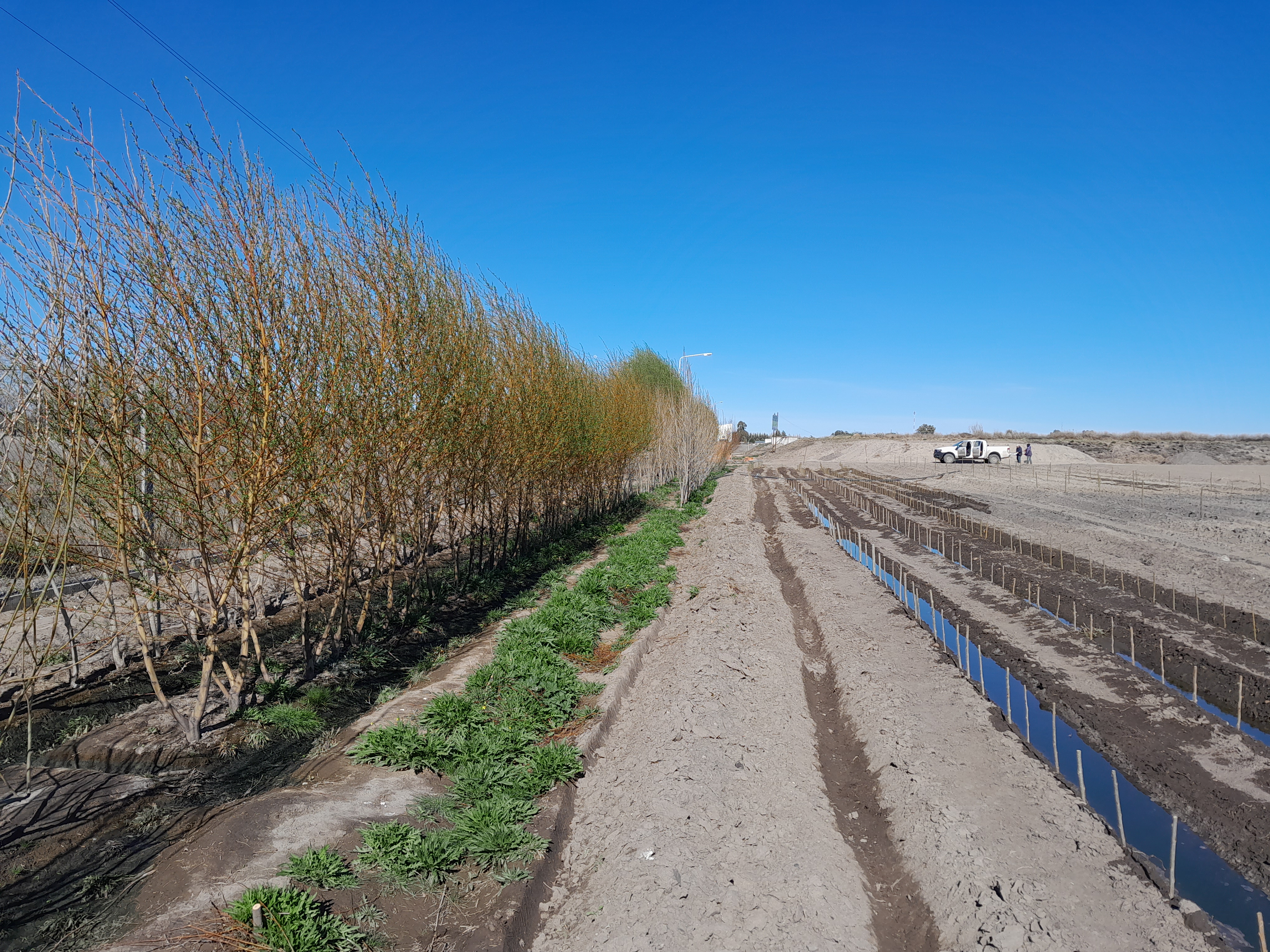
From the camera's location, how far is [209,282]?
192 inches

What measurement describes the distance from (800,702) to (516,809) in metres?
3.34

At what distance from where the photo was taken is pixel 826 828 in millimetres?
4398

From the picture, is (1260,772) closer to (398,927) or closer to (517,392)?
(398,927)

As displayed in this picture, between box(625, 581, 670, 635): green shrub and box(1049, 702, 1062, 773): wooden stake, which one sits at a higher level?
box(625, 581, 670, 635): green shrub

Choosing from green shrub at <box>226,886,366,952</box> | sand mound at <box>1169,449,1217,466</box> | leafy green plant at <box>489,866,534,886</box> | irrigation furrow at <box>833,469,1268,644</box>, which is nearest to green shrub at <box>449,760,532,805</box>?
leafy green plant at <box>489,866,534,886</box>

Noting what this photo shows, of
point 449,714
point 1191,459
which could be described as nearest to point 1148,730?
point 449,714

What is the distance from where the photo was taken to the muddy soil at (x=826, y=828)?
11.3ft

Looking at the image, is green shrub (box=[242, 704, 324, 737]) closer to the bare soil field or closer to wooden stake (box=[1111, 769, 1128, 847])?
the bare soil field

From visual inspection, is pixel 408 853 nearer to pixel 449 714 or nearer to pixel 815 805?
pixel 449 714

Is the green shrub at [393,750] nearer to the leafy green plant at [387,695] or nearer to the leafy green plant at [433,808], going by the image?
the leafy green plant at [433,808]

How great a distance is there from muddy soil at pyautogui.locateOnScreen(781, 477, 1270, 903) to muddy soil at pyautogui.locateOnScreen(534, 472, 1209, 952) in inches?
34.9

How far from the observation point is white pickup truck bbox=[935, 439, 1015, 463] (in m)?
53.6

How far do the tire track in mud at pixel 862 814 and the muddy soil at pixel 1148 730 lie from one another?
2091 millimetres

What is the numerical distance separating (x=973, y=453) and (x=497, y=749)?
5597 centimetres
